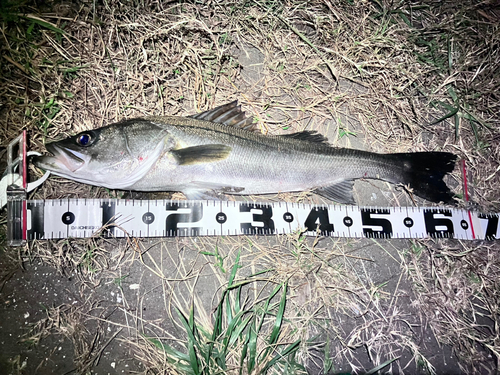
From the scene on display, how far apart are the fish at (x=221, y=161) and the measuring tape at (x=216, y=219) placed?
0.65 feet

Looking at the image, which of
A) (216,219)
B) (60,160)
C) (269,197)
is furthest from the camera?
(269,197)

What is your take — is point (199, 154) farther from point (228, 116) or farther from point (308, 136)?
point (308, 136)

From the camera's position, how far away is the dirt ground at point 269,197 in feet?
9.16

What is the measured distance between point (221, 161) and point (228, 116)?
52cm

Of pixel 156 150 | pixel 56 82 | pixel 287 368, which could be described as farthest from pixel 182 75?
pixel 287 368

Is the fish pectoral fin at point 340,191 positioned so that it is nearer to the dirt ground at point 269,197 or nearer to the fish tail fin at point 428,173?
A: the dirt ground at point 269,197

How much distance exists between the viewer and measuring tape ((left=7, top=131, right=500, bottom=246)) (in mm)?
2713

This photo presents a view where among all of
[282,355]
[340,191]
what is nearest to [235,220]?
[340,191]

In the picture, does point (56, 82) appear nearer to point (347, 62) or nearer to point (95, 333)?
point (95, 333)

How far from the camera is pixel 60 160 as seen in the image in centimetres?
245

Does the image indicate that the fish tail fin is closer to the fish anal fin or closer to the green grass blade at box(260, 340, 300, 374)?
the fish anal fin

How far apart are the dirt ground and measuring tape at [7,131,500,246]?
18 cm

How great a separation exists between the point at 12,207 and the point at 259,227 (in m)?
2.40

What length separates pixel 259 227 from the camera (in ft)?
9.74
